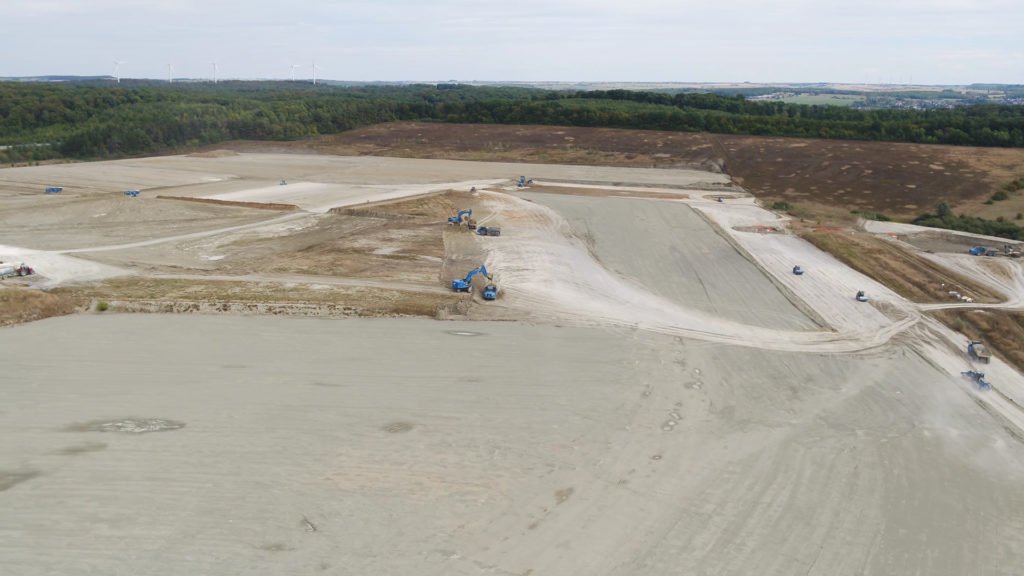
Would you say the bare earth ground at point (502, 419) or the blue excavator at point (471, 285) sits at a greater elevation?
the blue excavator at point (471, 285)

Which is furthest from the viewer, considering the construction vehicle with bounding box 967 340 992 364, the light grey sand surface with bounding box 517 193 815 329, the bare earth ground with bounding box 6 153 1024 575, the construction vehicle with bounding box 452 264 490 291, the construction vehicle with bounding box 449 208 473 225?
the construction vehicle with bounding box 449 208 473 225

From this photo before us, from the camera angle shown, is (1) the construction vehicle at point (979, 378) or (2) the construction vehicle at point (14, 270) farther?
(2) the construction vehicle at point (14, 270)

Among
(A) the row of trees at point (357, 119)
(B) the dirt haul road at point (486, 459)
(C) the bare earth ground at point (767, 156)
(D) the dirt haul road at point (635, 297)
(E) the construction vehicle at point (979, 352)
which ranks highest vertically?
(A) the row of trees at point (357, 119)

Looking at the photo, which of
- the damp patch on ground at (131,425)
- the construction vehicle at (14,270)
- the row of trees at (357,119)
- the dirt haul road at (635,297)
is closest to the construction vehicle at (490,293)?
the dirt haul road at (635,297)

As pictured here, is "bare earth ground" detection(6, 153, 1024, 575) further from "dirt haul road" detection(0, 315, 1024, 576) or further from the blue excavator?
the blue excavator

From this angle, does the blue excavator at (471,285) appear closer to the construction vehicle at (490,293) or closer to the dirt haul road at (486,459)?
the construction vehicle at (490,293)

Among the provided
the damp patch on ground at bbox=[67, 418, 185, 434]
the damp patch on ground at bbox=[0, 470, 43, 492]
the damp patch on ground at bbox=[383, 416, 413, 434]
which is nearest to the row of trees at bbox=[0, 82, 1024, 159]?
the damp patch on ground at bbox=[383, 416, 413, 434]
